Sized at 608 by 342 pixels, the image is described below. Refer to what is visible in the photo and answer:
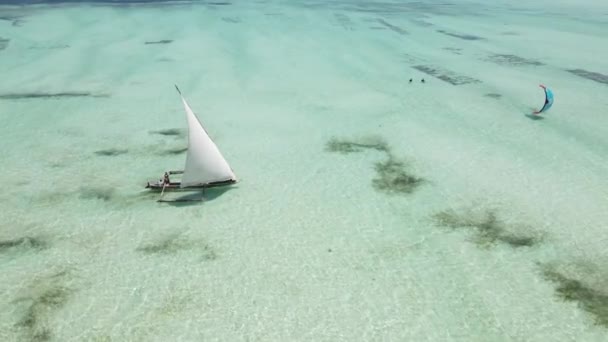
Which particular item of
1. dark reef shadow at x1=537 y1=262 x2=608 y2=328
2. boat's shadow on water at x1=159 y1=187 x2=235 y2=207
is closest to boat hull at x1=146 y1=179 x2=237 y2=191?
Answer: boat's shadow on water at x1=159 y1=187 x2=235 y2=207

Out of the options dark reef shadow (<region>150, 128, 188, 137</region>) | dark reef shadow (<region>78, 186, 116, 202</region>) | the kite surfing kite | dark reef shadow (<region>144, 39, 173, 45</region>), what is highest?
the kite surfing kite

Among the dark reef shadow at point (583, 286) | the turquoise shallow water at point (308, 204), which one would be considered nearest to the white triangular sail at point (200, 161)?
the turquoise shallow water at point (308, 204)

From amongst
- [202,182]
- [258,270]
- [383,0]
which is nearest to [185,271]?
[258,270]

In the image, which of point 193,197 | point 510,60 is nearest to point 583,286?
point 193,197

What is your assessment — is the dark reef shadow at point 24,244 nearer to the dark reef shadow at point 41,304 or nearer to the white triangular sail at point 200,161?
the dark reef shadow at point 41,304

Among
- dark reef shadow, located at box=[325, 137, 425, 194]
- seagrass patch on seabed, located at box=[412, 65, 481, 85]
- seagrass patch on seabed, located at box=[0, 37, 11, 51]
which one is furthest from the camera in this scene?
seagrass patch on seabed, located at box=[0, 37, 11, 51]

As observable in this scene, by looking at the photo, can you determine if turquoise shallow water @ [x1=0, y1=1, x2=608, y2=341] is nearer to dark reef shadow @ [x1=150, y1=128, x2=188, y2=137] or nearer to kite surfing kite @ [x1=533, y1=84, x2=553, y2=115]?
dark reef shadow @ [x1=150, y1=128, x2=188, y2=137]
